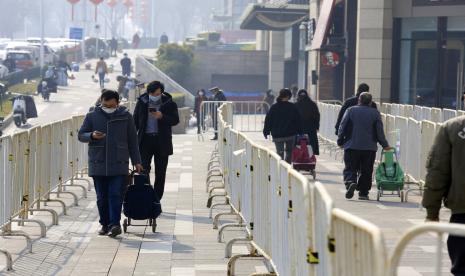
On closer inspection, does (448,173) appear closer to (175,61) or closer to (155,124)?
(155,124)

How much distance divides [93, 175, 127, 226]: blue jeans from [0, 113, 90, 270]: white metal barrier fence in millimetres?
670

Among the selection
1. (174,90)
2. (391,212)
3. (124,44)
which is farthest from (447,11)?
(124,44)

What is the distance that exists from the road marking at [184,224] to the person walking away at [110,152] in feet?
2.76

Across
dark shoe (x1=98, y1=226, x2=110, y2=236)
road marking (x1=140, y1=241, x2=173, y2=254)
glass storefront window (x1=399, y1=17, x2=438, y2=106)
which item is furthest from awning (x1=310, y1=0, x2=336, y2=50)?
road marking (x1=140, y1=241, x2=173, y2=254)

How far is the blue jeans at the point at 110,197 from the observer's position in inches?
548

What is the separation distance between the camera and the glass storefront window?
122 ft

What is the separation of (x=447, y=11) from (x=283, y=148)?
15.3 meters

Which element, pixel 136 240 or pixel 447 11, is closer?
pixel 136 240

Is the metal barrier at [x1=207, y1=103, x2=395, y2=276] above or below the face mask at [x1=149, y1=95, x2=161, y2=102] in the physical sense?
below

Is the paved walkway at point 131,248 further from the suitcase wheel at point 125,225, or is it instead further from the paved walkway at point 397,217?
the paved walkway at point 397,217

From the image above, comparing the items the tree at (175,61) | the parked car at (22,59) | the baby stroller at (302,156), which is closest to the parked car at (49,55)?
the parked car at (22,59)

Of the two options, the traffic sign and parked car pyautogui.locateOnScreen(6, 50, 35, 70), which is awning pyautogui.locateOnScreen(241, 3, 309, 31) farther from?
the traffic sign

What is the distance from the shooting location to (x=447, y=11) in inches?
1399

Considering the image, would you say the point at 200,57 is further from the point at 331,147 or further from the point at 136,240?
the point at 136,240
